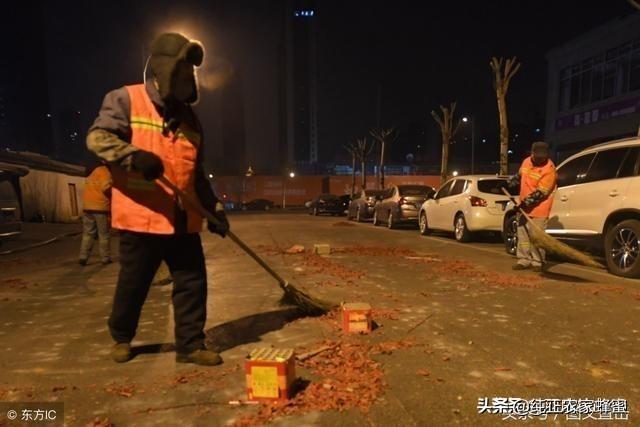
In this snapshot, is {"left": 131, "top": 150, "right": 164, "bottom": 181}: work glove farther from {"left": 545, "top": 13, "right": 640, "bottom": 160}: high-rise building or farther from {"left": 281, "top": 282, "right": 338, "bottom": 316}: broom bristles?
{"left": 545, "top": 13, "right": 640, "bottom": 160}: high-rise building

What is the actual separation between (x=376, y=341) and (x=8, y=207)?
25.9 ft

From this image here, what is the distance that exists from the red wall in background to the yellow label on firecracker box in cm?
4246

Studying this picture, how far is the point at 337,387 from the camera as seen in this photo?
312 centimetres

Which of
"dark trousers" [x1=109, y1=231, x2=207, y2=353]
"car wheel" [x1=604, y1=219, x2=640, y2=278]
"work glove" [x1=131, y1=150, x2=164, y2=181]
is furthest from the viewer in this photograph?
"car wheel" [x1=604, y1=219, x2=640, y2=278]

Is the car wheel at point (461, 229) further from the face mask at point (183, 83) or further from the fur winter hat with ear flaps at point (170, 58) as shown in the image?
the fur winter hat with ear flaps at point (170, 58)

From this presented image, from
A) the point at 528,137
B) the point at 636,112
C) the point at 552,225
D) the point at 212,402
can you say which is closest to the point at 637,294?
the point at 552,225

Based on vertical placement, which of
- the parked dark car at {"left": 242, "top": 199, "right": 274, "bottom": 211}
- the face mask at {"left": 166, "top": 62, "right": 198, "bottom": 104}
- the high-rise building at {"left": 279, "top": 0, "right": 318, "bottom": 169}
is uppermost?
the high-rise building at {"left": 279, "top": 0, "right": 318, "bottom": 169}

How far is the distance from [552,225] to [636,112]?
79.4 ft

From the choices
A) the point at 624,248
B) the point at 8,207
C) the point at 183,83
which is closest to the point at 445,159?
the point at 624,248

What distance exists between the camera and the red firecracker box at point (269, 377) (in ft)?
9.34

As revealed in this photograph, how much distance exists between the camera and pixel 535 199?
23.8 feet

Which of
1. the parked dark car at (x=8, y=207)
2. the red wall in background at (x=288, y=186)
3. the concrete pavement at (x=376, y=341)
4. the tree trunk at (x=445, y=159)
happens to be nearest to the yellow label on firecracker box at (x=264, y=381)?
the concrete pavement at (x=376, y=341)

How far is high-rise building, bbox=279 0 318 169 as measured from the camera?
121 metres

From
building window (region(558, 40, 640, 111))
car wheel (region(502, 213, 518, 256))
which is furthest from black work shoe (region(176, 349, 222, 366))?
building window (region(558, 40, 640, 111))
